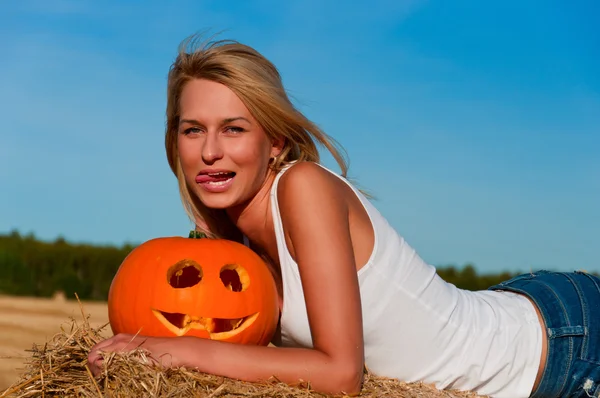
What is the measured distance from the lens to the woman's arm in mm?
2885

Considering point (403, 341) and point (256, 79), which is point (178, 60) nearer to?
point (256, 79)

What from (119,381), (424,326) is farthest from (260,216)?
(119,381)

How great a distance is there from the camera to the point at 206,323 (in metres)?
3.31

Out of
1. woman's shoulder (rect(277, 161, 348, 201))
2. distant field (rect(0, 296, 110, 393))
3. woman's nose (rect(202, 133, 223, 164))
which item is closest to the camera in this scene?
woman's shoulder (rect(277, 161, 348, 201))

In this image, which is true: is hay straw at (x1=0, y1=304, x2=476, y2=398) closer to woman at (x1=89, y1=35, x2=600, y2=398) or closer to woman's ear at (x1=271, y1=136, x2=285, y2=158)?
woman at (x1=89, y1=35, x2=600, y2=398)

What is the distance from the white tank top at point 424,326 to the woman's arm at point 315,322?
0.95 feet

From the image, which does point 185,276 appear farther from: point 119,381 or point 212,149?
point 119,381

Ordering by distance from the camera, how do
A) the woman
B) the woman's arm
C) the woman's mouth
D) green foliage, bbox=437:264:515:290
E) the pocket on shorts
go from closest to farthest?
the woman's arm → the woman → the woman's mouth → the pocket on shorts → green foliage, bbox=437:264:515:290

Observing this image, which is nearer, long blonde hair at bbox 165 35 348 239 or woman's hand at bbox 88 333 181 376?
woman's hand at bbox 88 333 181 376

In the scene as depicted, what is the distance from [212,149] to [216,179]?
7.7 inches

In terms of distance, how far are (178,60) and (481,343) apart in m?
2.20

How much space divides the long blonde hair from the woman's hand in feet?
3.85

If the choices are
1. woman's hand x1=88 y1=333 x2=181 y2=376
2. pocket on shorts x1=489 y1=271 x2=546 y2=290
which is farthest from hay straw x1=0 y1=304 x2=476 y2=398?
pocket on shorts x1=489 y1=271 x2=546 y2=290

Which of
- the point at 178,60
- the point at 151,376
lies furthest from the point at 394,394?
the point at 178,60
